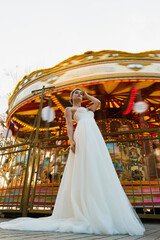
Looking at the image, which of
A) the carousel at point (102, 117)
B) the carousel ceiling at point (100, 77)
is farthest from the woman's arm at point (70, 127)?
the carousel ceiling at point (100, 77)

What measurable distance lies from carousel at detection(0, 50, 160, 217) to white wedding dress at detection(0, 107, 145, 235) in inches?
42.7

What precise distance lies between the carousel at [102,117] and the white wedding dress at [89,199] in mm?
1084

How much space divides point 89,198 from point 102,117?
17.9ft

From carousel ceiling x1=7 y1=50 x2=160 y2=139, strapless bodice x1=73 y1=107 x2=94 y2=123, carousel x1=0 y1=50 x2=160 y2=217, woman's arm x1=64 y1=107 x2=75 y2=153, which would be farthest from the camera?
carousel ceiling x1=7 y1=50 x2=160 y2=139

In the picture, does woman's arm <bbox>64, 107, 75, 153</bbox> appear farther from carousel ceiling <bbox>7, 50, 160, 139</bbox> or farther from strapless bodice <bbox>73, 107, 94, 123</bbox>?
carousel ceiling <bbox>7, 50, 160, 139</bbox>

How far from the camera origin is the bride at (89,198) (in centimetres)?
148

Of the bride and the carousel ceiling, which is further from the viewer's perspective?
the carousel ceiling

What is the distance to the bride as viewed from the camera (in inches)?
58.3

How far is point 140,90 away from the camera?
6.07 meters

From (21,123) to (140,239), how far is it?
8205mm

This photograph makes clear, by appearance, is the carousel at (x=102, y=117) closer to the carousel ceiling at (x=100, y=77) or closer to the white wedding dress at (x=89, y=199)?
the carousel ceiling at (x=100, y=77)

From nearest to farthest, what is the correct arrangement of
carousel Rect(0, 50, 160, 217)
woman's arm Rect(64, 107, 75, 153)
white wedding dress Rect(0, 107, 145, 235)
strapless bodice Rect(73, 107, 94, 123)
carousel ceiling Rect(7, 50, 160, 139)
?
white wedding dress Rect(0, 107, 145, 235) → woman's arm Rect(64, 107, 75, 153) → strapless bodice Rect(73, 107, 94, 123) → carousel Rect(0, 50, 160, 217) → carousel ceiling Rect(7, 50, 160, 139)

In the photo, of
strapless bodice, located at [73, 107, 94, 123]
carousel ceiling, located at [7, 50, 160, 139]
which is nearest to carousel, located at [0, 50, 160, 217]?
carousel ceiling, located at [7, 50, 160, 139]

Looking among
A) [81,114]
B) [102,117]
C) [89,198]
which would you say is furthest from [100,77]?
[89,198]
